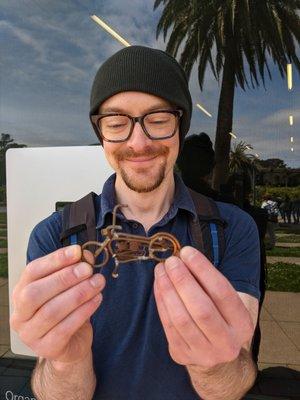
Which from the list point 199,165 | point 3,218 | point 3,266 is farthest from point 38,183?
point 199,165

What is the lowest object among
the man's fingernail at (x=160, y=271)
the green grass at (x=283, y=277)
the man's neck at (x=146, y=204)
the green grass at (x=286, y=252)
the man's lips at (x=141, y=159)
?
the green grass at (x=283, y=277)

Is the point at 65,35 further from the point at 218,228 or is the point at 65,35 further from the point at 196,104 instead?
the point at 218,228

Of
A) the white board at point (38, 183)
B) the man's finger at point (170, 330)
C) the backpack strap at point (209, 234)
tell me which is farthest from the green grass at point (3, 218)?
the man's finger at point (170, 330)

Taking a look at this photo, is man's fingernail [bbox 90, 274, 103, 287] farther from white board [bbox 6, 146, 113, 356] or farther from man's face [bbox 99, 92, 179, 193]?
white board [bbox 6, 146, 113, 356]

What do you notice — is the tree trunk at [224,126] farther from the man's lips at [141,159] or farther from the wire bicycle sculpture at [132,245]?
the wire bicycle sculpture at [132,245]

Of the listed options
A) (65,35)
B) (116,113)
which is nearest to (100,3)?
(65,35)

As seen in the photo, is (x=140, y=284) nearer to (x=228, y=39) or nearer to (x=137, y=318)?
(x=137, y=318)
